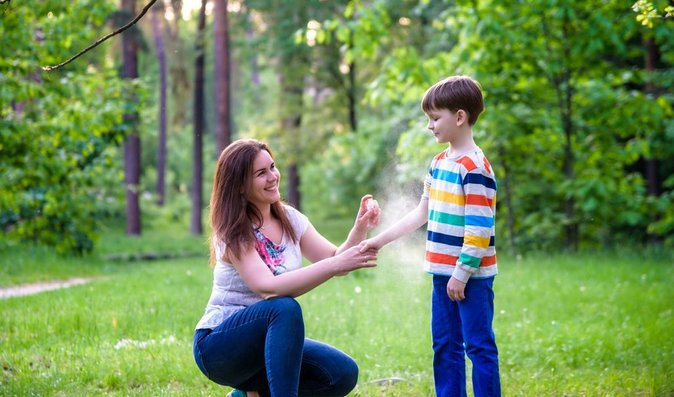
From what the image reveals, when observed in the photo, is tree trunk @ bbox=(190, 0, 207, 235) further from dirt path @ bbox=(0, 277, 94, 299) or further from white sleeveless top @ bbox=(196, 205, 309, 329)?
white sleeveless top @ bbox=(196, 205, 309, 329)

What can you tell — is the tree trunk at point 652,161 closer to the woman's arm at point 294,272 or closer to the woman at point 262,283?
the woman at point 262,283

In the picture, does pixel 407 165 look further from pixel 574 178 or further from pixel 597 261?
pixel 597 261

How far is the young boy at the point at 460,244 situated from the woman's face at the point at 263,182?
0.55 meters

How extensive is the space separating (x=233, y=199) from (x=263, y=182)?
175 millimetres

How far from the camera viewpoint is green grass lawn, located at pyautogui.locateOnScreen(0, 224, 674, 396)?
4664 mm

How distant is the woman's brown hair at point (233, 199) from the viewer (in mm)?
3631

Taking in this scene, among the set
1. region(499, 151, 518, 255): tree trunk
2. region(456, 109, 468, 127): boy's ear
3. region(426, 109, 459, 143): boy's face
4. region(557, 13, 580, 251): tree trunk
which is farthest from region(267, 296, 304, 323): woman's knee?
region(499, 151, 518, 255): tree trunk

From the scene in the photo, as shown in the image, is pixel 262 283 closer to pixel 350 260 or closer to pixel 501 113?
pixel 350 260

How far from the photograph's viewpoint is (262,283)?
358cm

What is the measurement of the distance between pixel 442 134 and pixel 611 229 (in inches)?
471

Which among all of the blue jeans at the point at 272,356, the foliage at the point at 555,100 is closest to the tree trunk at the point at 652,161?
the foliage at the point at 555,100

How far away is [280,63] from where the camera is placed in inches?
913

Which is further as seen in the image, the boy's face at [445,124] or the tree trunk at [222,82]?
the tree trunk at [222,82]

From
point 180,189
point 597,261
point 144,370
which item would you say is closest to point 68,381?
point 144,370
